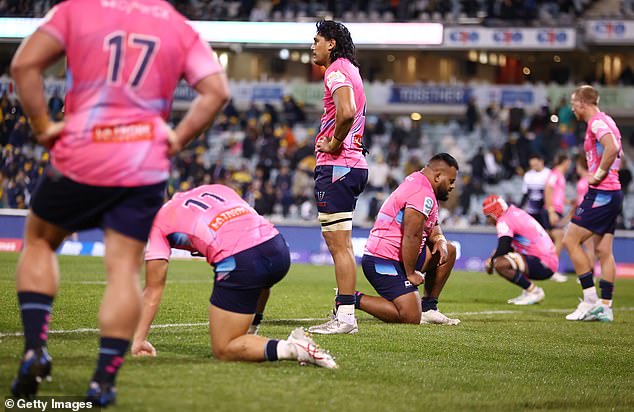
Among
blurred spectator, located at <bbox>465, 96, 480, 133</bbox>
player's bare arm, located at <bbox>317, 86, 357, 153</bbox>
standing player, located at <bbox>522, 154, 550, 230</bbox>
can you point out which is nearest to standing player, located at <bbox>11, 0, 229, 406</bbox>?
player's bare arm, located at <bbox>317, 86, 357, 153</bbox>

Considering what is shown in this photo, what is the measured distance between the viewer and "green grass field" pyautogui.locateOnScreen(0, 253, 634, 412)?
522 cm

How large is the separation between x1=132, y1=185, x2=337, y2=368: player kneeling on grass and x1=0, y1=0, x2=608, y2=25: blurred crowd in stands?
3422 cm

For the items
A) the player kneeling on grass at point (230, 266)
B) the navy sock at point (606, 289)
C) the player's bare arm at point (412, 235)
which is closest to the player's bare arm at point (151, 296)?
the player kneeling on grass at point (230, 266)

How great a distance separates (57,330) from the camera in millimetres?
7543

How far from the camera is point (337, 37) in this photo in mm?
8828

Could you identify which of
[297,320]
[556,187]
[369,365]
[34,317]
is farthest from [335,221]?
[556,187]

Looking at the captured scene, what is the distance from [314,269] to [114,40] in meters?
14.4

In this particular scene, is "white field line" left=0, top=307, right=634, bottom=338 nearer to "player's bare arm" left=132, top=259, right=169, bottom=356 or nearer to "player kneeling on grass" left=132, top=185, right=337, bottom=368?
"player's bare arm" left=132, top=259, right=169, bottom=356

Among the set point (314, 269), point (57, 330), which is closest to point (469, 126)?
point (314, 269)

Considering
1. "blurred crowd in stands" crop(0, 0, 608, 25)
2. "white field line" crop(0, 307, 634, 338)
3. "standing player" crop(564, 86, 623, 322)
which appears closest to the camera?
"white field line" crop(0, 307, 634, 338)

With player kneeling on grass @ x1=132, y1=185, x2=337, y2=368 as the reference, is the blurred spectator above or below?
below

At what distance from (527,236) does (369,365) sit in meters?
7.56

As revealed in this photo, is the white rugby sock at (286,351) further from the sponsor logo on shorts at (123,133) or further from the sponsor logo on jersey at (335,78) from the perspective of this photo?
the sponsor logo on jersey at (335,78)

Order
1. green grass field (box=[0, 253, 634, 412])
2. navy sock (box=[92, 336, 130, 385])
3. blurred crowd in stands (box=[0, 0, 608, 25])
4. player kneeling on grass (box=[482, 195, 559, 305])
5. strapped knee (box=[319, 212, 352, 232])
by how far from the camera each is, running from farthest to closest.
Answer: blurred crowd in stands (box=[0, 0, 608, 25]) → player kneeling on grass (box=[482, 195, 559, 305]) → strapped knee (box=[319, 212, 352, 232]) → green grass field (box=[0, 253, 634, 412]) → navy sock (box=[92, 336, 130, 385])
